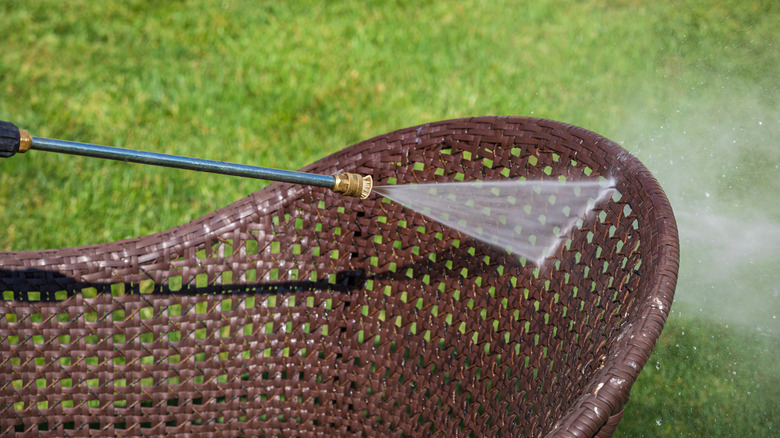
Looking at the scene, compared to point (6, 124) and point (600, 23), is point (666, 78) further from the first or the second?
point (6, 124)

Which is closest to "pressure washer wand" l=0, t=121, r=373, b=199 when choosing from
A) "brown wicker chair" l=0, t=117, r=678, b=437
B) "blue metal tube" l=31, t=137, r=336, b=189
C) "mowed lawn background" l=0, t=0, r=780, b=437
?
"blue metal tube" l=31, t=137, r=336, b=189

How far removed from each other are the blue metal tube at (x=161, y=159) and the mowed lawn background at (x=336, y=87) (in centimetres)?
135

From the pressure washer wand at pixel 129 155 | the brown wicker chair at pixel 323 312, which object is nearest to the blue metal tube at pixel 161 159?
the pressure washer wand at pixel 129 155

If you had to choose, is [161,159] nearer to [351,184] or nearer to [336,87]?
[351,184]

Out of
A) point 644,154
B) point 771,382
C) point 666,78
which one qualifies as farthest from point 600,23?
point 771,382

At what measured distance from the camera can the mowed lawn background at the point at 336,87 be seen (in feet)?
8.40

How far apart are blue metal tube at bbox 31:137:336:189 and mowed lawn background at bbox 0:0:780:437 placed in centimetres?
135

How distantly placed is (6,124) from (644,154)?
2210 millimetres

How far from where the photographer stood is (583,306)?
119cm

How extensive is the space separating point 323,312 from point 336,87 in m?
2.01

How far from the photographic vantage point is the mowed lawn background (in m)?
2.56

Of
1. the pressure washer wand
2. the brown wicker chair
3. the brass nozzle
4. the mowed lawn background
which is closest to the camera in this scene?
the pressure washer wand

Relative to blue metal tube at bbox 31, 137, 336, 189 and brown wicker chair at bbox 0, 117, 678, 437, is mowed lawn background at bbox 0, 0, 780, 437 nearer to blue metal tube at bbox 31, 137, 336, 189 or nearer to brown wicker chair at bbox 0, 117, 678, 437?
brown wicker chair at bbox 0, 117, 678, 437

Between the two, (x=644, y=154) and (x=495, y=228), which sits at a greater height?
(x=495, y=228)
